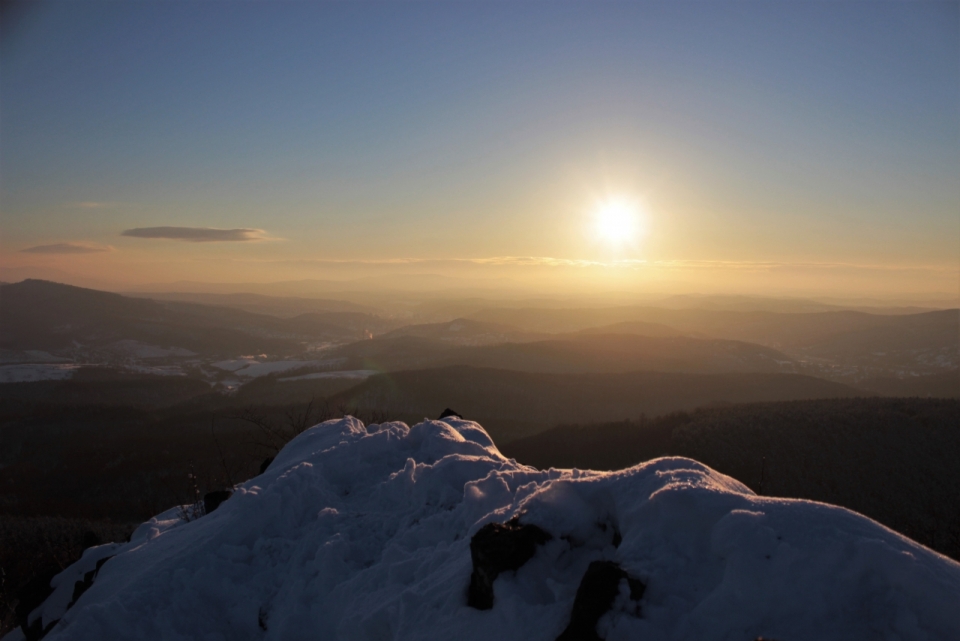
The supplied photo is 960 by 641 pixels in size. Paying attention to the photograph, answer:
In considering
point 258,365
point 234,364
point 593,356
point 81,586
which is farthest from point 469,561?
point 234,364

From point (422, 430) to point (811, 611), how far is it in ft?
30.4

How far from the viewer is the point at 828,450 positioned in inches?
1905

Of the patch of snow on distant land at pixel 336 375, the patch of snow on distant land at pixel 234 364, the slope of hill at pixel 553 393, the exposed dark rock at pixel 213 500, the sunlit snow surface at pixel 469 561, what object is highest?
the sunlit snow surface at pixel 469 561

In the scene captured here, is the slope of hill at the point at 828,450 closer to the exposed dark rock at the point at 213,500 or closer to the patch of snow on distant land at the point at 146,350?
the exposed dark rock at the point at 213,500

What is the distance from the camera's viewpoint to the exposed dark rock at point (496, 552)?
Answer: 5.79 m

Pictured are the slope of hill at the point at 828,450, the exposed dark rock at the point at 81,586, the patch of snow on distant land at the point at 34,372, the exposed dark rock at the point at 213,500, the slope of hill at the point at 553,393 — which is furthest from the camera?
the patch of snow on distant land at the point at 34,372

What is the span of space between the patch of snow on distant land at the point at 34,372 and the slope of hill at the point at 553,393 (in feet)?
294

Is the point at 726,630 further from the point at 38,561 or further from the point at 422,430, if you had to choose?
the point at 38,561

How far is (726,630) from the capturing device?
4.26m

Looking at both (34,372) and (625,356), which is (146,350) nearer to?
(34,372)

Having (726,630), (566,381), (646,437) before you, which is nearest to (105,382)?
(566,381)

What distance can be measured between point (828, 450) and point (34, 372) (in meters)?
178

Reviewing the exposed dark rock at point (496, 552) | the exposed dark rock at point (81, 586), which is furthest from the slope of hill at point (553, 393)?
the exposed dark rock at point (496, 552)

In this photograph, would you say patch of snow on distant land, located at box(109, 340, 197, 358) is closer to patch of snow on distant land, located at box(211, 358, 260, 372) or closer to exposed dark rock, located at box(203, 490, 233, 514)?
patch of snow on distant land, located at box(211, 358, 260, 372)
